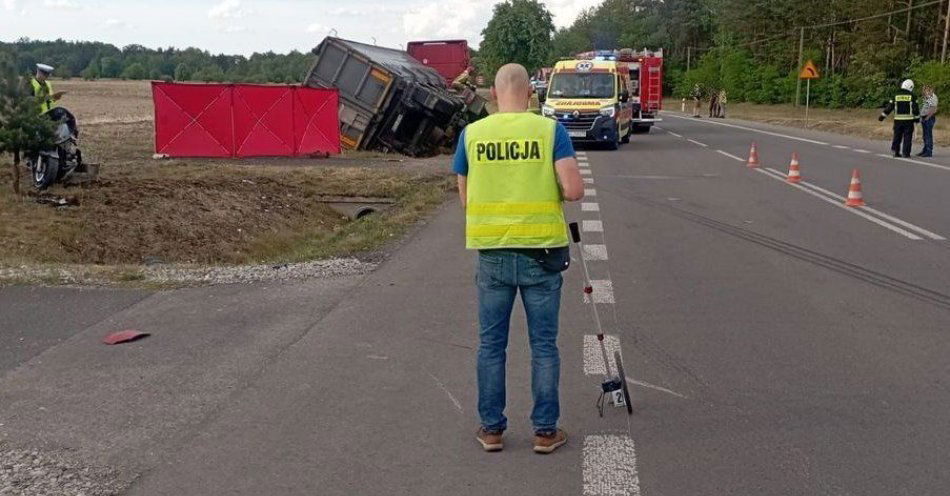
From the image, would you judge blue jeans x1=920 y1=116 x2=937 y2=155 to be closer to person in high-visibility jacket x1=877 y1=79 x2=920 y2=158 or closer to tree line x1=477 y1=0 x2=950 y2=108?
person in high-visibility jacket x1=877 y1=79 x2=920 y2=158

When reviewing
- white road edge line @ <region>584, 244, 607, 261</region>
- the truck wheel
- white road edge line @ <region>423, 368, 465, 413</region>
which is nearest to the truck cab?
the truck wheel

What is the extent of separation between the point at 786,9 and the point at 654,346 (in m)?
90.2

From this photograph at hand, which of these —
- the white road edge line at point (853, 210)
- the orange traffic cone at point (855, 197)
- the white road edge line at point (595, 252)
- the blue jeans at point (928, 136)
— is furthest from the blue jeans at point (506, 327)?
the blue jeans at point (928, 136)

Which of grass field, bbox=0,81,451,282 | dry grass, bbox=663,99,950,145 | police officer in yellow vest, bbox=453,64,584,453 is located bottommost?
dry grass, bbox=663,99,950,145

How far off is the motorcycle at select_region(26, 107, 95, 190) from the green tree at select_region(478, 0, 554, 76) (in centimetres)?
3965

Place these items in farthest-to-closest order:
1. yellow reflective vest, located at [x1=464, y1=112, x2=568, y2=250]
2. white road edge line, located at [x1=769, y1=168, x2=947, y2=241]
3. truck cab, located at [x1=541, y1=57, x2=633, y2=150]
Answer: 1. truck cab, located at [x1=541, y1=57, x2=633, y2=150]
2. white road edge line, located at [x1=769, y1=168, x2=947, y2=241]
3. yellow reflective vest, located at [x1=464, y1=112, x2=568, y2=250]

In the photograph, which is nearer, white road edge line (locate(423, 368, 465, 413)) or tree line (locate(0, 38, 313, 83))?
white road edge line (locate(423, 368, 465, 413))

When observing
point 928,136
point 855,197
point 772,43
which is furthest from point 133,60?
point 855,197

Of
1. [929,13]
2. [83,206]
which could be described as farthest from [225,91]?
[929,13]

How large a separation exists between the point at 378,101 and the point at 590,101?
689 centimetres

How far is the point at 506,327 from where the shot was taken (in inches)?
186

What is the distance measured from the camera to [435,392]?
18.2 feet

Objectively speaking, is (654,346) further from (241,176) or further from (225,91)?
(225,91)

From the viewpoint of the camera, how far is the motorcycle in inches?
570
